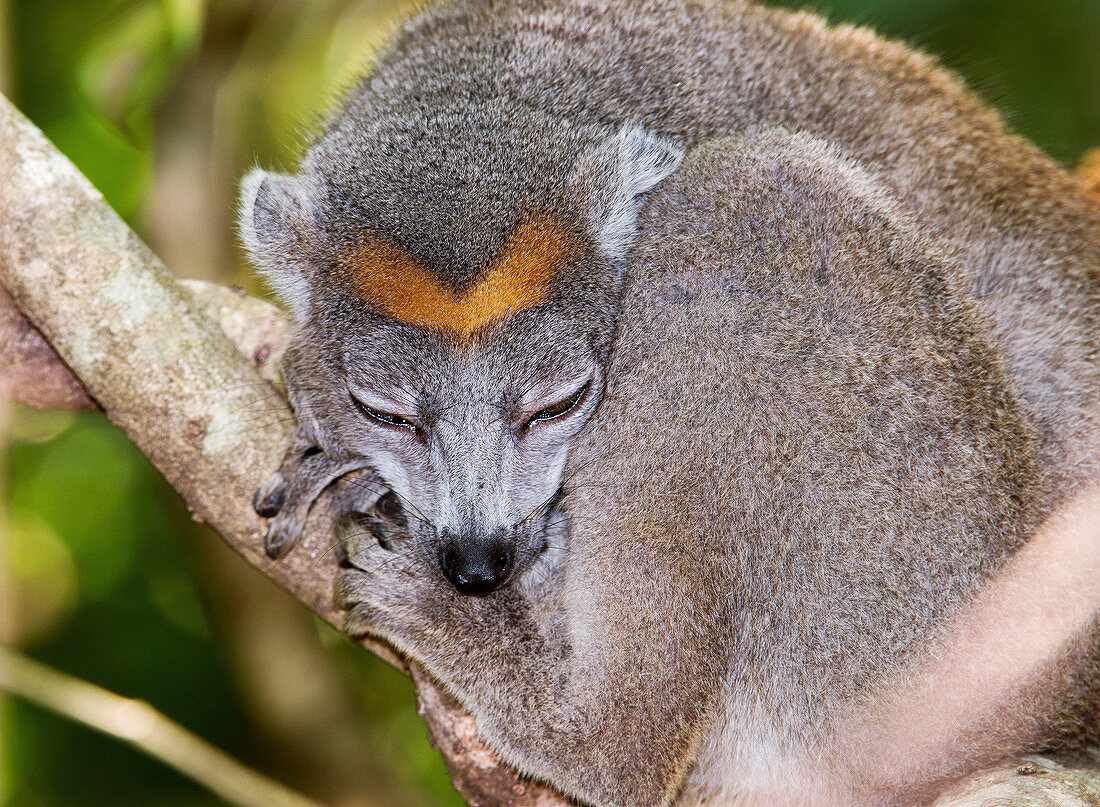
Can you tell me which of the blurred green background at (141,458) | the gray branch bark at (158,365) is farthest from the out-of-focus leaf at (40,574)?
the gray branch bark at (158,365)

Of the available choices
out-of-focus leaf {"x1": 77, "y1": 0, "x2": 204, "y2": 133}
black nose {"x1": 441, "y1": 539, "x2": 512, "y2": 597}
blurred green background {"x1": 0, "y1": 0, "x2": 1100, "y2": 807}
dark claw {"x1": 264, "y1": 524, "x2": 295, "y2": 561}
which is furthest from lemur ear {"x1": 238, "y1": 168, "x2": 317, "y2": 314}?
out-of-focus leaf {"x1": 77, "y1": 0, "x2": 204, "y2": 133}

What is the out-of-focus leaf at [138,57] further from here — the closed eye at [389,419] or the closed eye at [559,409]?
the closed eye at [559,409]

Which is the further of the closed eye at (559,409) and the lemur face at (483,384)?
the closed eye at (559,409)

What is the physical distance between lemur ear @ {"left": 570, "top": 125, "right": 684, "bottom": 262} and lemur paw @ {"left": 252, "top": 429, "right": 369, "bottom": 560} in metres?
1.48

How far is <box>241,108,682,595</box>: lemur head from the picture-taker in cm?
389

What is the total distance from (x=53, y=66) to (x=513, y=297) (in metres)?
5.93

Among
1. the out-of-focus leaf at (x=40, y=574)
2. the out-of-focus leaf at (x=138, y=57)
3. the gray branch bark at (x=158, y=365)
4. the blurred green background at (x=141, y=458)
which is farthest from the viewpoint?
the out-of-focus leaf at (x=40, y=574)

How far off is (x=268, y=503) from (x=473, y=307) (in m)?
1.15

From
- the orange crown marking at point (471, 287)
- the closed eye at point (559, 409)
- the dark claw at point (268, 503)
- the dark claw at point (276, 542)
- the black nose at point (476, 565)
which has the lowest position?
→ the black nose at point (476, 565)

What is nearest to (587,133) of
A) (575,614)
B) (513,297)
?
(513,297)

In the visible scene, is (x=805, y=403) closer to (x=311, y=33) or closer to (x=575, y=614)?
(x=575, y=614)

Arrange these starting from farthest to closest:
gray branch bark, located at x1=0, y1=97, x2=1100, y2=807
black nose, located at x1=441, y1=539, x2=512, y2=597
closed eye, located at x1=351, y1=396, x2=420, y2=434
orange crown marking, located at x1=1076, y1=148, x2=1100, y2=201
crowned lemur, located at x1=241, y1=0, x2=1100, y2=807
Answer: orange crown marking, located at x1=1076, y1=148, x2=1100, y2=201, closed eye, located at x1=351, y1=396, x2=420, y2=434, gray branch bark, located at x1=0, y1=97, x2=1100, y2=807, black nose, located at x1=441, y1=539, x2=512, y2=597, crowned lemur, located at x1=241, y1=0, x2=1100, y2=807

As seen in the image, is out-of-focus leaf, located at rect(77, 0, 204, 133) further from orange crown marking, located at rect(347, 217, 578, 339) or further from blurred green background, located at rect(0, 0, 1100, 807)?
orange crown marking, located at rect(347, 217, 578, 339)

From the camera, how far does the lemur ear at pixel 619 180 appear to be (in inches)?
159
